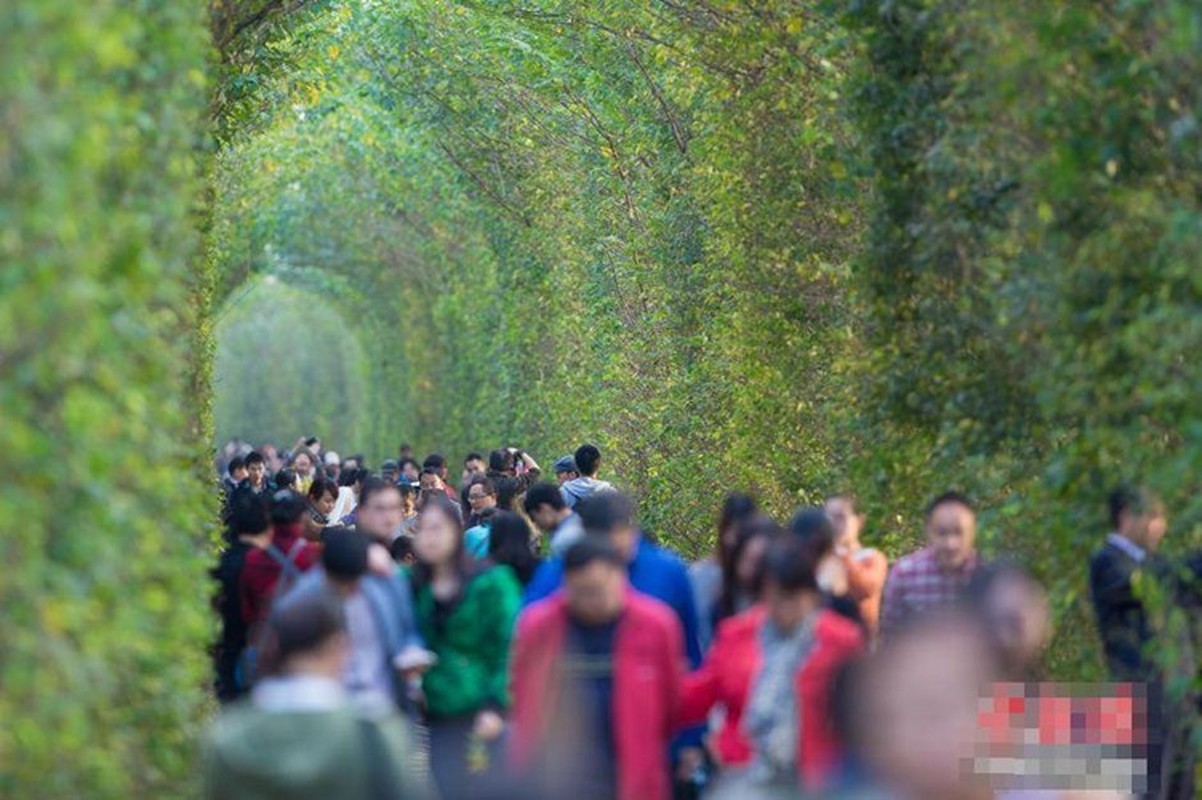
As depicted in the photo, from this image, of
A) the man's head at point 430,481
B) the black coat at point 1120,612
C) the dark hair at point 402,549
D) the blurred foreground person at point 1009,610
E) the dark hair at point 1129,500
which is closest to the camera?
the blurred foreground person at point 1009,610

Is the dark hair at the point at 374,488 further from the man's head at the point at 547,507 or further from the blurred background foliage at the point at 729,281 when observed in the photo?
the blurred background foliage at the point at 729,281

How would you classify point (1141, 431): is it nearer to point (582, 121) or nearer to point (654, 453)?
point (654, 453)

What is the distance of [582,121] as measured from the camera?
114ft

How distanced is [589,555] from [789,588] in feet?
2.40

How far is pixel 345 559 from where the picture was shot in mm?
10883

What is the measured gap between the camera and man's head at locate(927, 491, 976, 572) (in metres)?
12.1

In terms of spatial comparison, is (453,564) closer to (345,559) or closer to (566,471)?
(345,559)

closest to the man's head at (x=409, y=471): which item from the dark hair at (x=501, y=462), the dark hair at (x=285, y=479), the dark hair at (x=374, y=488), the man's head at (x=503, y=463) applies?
the man's head at (x=503, y=463)

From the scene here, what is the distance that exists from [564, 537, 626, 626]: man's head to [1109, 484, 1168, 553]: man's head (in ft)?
9.87

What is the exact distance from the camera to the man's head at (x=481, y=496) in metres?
21.1

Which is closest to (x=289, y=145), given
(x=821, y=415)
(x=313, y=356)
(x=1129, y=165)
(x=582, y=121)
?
(x=582, y=121)

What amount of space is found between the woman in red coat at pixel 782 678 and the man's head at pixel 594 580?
0.54m

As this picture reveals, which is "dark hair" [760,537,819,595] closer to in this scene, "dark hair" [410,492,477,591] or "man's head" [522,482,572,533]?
"dark hair" [410,492,477,591]

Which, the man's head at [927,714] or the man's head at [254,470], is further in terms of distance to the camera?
the man's head at [254,470]
